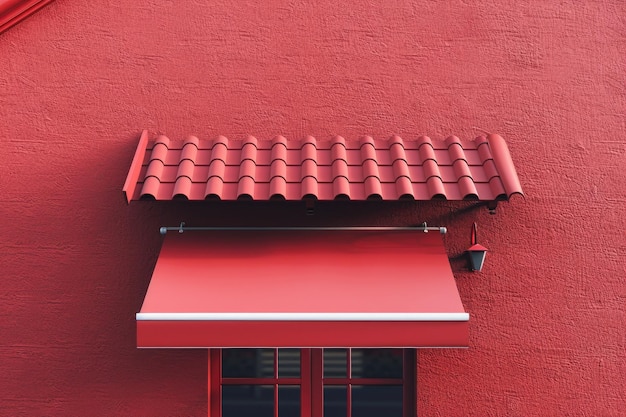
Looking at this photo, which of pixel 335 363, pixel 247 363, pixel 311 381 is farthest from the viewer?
pixel 247 363

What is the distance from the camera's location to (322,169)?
639 cm

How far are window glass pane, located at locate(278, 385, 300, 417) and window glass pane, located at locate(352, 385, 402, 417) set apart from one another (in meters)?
1.73

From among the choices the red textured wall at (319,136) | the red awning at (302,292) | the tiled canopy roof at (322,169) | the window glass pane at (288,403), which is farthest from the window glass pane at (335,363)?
the tiled canopy roof at (322,169)

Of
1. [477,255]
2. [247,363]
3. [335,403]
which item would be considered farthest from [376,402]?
[477,255]

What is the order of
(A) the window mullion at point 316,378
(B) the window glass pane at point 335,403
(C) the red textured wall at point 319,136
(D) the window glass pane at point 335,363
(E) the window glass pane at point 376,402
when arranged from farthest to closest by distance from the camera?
(E) the window glass pane at point 376,402 < (B) the window glass pane at point 335,403 < (D) the window glass pane at point 335,363 < (A) the window mullion at point 316,378 < (C) the red textured wall at point 319,136

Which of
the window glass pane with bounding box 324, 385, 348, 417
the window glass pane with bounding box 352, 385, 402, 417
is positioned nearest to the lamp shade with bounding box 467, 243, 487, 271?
the window glass pane with bounding box 324, 385, 348, 417

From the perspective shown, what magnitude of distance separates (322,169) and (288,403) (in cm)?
1412

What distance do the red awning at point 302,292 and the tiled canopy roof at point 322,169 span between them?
653 millimetres

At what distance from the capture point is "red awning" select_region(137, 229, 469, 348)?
554cm

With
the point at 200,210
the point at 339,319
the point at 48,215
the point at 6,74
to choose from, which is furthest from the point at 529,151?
the point at 6,74

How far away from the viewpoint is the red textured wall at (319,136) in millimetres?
6688

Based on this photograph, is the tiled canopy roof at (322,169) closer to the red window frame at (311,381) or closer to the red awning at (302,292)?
the red awning at (302,292)

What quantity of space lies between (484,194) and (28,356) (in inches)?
204

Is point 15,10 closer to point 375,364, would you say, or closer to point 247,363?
point 247,363
